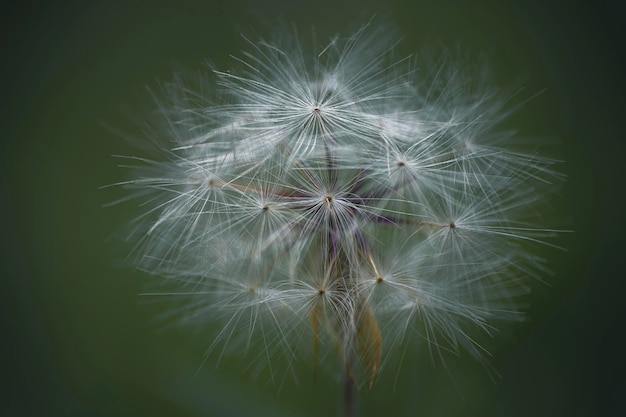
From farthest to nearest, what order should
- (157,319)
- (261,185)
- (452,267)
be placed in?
1. (157,319)
2. (452,267)
3. (261,185)

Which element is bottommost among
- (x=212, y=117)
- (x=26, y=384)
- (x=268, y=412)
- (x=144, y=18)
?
(x=26, y=384)

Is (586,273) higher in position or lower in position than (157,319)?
higher

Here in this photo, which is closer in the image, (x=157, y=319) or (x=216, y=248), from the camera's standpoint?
(x=216, y=248)

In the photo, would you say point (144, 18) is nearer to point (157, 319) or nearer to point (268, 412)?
point (157, 319)

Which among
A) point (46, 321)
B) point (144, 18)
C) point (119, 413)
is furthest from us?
point (144, 18)

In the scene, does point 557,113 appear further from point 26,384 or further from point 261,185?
point 26,384

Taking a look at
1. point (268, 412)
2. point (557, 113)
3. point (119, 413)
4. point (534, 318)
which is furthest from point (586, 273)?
point (119, 413)
